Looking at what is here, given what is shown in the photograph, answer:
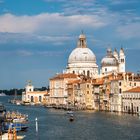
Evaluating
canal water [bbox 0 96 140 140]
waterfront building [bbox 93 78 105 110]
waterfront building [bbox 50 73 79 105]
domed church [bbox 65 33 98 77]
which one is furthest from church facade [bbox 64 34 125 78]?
canal water [bbox 0 96 140 140]

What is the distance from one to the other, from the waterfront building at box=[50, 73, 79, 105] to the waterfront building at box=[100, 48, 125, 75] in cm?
554

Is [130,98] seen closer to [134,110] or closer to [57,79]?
[134,110]

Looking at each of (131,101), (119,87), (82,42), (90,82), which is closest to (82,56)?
(82,42)

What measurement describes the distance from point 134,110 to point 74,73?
41.0 metres

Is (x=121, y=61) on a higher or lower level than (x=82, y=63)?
lower

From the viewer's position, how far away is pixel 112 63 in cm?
10062

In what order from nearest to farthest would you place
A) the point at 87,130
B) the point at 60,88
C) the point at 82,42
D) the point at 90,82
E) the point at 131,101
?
1. the point at 87,130
2. the point at 131,101
3. the point at 90,82
4. the point at 60,88
5. the point at 82,42

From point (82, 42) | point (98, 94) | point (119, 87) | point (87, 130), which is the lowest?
point (87, 130)

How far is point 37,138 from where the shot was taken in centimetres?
4003

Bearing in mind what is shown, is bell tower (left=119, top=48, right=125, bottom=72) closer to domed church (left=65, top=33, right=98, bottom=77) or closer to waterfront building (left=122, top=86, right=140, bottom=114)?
domed church (left=65, top=33, right=98, bottom=77)

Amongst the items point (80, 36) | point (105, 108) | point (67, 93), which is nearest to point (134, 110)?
point (105, 108)

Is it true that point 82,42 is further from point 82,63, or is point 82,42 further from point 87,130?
point 87,130

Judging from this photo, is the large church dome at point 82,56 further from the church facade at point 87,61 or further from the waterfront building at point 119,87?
the waterfront building at point 119,87

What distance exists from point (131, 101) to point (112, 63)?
35.0 m
